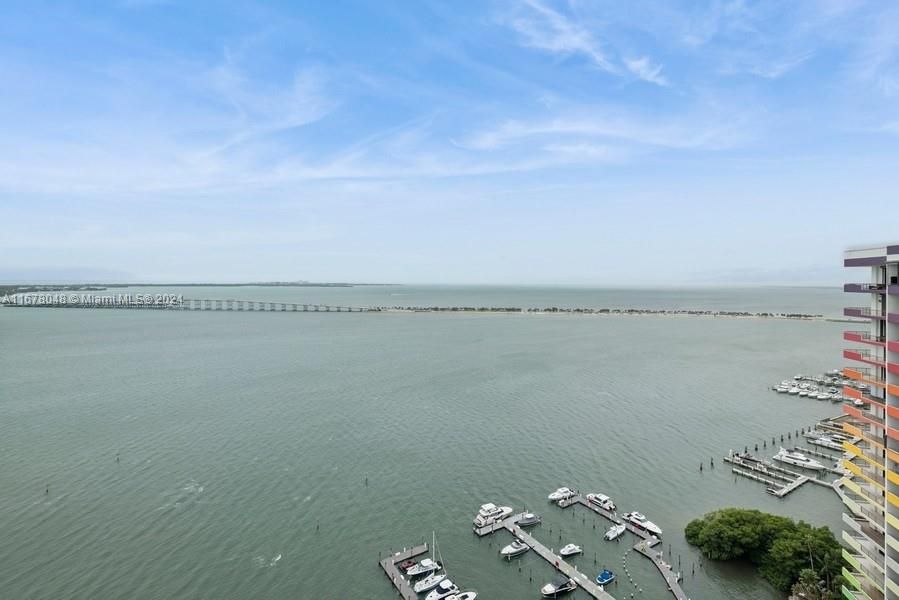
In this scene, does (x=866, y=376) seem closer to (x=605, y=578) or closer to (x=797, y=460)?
(x=605, y=578)

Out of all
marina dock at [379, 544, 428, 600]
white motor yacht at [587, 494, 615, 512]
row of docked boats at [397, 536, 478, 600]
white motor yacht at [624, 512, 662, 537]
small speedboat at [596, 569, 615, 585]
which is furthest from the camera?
white motor yacht at [587, 494, 615, 512]

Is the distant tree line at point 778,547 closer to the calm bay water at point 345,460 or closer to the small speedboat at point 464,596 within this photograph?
the calm bay water at point 345,460

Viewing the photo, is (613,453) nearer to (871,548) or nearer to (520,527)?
(520,527)

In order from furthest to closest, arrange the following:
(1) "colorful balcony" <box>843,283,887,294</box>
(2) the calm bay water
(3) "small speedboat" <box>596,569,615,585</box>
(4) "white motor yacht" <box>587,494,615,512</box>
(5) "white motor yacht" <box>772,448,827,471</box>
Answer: (5) "white motor yacht" <box>772,448,827,471</box> < (4) "white motor yacht" <box>587,494,615,512</box> < (2) the calm bay water < (3) "small speedboat" <box>596,569,615,585</box> < (1) "colorful balcony" <box>843,283,887,294</box>

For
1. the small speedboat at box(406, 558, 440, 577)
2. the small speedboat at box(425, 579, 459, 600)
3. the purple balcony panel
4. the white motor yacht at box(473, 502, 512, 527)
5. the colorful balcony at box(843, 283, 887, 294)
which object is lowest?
the small speedboat at box(425, 579, 459, 600)

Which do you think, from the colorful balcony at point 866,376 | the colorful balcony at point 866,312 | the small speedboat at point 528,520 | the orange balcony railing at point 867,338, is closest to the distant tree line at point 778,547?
the small speedboat at point 528,520

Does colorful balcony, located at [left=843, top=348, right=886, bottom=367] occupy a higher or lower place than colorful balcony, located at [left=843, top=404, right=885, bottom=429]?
higher

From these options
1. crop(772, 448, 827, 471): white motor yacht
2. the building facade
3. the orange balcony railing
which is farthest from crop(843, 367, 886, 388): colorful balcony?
crop(772, 448, 827, 471): white motor yacht

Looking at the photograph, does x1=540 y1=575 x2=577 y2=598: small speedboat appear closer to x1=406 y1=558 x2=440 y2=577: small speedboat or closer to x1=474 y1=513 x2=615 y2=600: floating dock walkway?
x1=474 y1=513 x2=615 y2=600: floating dock walkway
